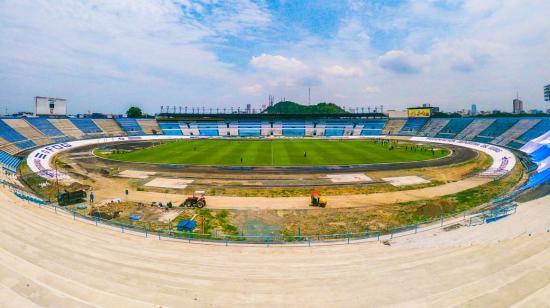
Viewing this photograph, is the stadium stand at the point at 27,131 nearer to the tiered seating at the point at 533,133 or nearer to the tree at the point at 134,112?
the tree at the point at 134,112

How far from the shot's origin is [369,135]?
110 m

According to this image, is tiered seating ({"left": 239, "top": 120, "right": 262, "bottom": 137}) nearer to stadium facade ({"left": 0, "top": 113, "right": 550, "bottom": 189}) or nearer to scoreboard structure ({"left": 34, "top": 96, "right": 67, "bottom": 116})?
stadium facade ({"left": 0, "top": 113, "right": 550, "bottom": 189})

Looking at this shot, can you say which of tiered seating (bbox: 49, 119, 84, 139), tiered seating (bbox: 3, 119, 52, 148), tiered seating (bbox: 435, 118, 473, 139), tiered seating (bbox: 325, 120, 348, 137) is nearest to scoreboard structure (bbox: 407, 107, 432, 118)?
tiered seating (bbox: 435, 118, 473, 139)

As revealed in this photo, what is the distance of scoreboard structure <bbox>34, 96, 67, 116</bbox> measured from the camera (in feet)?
306

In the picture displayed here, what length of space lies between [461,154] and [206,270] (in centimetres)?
6131

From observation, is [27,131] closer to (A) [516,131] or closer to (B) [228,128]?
(B) [228,128]

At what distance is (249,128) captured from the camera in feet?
387

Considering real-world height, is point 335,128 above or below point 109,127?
above

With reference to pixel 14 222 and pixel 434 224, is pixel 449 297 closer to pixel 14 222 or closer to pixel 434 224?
pixel 434 224

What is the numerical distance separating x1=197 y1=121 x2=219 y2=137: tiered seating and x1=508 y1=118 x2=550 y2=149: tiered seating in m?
89.2

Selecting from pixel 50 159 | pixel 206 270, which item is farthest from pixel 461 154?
pixel 50 159

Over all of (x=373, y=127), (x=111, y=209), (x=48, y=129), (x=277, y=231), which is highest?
(x=373, y=127)

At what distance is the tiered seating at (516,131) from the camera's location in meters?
72.3

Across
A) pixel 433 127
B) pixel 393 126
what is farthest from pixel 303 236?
pixel 393 126
